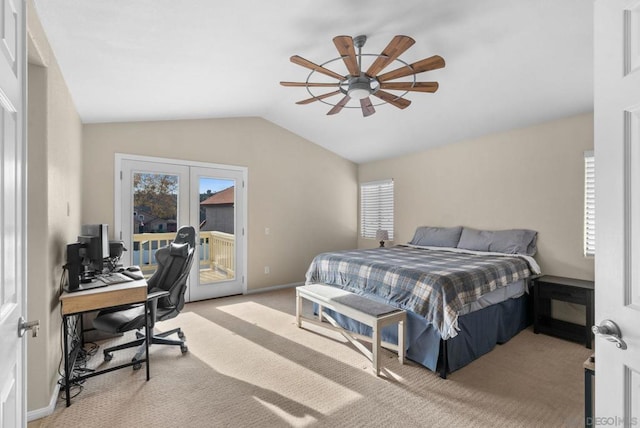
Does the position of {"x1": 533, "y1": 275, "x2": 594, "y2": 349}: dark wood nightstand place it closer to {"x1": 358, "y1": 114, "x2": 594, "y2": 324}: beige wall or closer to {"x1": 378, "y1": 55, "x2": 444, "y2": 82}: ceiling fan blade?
{"x1": 358, "y1": 114, "x2": 594, "y2": 324}: beige wall

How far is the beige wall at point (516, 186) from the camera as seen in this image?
11.9 feet

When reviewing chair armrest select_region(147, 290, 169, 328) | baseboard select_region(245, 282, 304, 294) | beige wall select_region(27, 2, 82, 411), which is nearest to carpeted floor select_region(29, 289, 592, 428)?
beige wall select_region(27, 2, 82, 411)

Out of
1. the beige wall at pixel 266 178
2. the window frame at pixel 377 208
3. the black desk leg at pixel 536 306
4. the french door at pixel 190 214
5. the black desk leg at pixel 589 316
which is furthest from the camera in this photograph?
the window frame at pixel 377 208

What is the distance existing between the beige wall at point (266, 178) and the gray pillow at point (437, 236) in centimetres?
171

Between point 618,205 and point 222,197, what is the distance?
4581mm

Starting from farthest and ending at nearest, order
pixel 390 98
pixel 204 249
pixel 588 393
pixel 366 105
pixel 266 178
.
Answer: pixel 266 178, pixel 204 249, pixel 366 105, pixel 390 98, pixel 588 393

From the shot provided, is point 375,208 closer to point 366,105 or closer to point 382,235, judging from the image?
point 382,235

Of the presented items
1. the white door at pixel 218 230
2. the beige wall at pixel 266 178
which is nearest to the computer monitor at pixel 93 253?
the beige wall at pixel 266 178

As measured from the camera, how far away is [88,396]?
226 cm

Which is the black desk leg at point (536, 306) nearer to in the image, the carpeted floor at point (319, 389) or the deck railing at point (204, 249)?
the carpeted floor at point (319, 389)

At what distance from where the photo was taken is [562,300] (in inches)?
130

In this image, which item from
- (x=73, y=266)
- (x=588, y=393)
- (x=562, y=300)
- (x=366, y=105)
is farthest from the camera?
(x=562, y=300)

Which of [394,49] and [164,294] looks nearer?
[394,49]

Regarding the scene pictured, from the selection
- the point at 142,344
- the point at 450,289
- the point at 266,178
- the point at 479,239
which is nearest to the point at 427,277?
the point at 450,289
